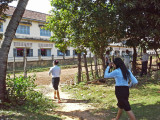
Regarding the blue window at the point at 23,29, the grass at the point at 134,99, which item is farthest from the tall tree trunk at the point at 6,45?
the blue window at the point at 23,29

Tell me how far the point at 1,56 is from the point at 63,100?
10.6 ft

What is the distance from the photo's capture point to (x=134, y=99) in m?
6.89

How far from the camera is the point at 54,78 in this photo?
280 inches

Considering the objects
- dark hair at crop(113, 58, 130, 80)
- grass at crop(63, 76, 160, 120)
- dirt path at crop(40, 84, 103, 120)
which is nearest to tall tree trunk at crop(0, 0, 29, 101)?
dirt path at crop(40, 84, 103, 120)

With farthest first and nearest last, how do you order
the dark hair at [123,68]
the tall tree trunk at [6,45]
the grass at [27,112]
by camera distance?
the tall tree trunk at [6,45] < the grass at [27,112] < the dark hair at [123,68]

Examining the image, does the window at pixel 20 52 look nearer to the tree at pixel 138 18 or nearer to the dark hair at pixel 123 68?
the tree at pixel 138 18

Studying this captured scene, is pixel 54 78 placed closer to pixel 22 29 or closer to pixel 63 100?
pixel 63 100

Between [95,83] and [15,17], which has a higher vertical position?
[15,17]

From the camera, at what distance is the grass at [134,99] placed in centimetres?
526

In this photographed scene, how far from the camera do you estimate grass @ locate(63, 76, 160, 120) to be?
526 centimetres

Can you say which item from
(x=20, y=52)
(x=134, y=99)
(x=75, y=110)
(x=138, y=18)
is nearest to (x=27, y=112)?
(x=75, y=110)

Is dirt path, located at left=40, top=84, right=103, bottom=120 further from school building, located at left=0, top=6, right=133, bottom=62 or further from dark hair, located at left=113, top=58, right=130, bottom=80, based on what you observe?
school building, located at left=0, top=6, right=133, bottom=62

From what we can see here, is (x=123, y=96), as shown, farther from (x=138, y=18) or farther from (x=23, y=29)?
(x=23, y=29)

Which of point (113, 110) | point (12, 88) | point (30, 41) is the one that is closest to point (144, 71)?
point (113, 110)
